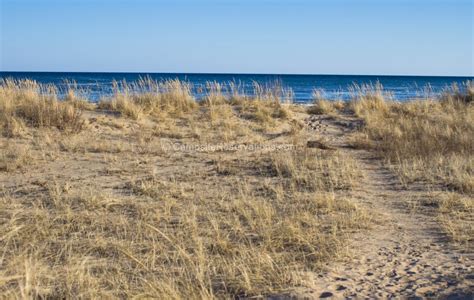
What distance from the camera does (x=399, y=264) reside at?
15.2 ft

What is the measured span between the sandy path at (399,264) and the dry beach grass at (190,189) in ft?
0.38

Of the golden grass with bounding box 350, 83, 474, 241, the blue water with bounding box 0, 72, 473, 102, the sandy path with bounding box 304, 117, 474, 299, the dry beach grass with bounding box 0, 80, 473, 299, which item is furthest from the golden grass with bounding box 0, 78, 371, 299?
the blue water with bounding box 0, 72, 473, 102

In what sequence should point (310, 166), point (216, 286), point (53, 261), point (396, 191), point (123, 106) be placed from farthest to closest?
point (123, 106) → point (310, 166) → point (396, 191) → point (53, 261) → point (216, 286)

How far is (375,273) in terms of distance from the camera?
443 centimetres

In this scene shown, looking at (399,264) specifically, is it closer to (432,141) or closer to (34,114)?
(432,141)

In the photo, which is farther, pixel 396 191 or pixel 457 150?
pixel 457 150

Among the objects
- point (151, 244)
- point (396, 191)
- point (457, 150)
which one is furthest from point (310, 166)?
point (151, 244)

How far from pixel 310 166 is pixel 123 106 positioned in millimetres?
5926

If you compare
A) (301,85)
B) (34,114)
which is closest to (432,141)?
(34,114)

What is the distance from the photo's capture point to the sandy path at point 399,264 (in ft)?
13.3

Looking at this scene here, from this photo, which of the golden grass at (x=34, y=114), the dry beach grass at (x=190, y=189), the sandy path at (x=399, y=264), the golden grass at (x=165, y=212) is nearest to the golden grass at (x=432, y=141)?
the dry beach grass at (x=190, y=189)

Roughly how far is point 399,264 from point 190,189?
11.0 feet

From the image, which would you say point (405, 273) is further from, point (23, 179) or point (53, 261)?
point (23, 179)

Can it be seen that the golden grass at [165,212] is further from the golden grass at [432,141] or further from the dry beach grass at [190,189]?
the golden grass at [432,141]
